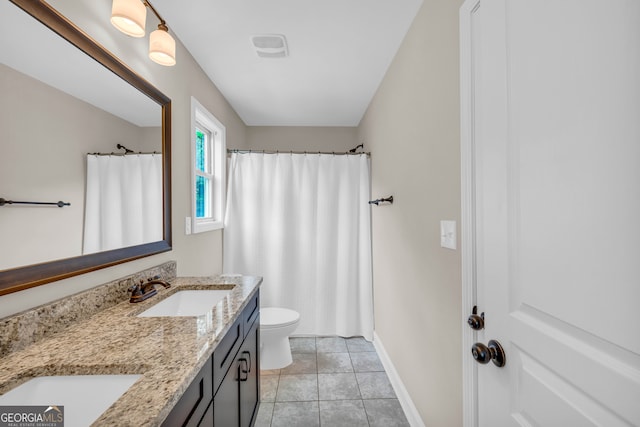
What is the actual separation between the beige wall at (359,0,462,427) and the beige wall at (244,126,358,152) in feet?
4.37

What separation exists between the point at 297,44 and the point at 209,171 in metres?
1.35

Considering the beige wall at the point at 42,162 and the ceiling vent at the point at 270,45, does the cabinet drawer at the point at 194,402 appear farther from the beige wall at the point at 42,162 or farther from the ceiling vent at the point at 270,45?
the ceiling vent at the point at 270,45

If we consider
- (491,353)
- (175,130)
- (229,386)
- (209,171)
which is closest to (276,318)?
(229,386)

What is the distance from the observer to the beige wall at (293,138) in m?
3.66

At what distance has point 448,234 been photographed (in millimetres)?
1255

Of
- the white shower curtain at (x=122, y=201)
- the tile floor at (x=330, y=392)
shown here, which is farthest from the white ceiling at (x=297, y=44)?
the tile floor at (x=330, y=392)

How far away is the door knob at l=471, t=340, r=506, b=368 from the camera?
811 millimetres

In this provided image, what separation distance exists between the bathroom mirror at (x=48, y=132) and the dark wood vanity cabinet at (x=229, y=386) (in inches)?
23.6

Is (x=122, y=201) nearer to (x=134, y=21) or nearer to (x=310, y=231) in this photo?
(x=134, y=21)

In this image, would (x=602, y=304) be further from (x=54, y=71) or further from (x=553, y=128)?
(x=54, y=71)

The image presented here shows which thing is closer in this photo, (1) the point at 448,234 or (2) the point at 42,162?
(2) the point at 42,162

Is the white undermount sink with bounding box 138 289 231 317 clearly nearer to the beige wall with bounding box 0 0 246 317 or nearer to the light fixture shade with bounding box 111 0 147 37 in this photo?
Answer: the beige wall with bounding box 0 0 246 317

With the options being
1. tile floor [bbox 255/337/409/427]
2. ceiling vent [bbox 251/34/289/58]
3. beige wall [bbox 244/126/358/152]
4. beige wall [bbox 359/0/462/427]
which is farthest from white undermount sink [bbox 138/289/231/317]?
beige wall [bbox 244/126/358/152]

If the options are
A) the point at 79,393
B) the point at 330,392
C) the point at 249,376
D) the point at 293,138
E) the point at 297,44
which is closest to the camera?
the point at 79,393
